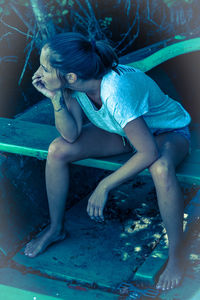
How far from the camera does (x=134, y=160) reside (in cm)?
214

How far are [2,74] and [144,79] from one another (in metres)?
2.18

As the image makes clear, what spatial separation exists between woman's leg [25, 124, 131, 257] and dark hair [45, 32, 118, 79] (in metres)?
0.41

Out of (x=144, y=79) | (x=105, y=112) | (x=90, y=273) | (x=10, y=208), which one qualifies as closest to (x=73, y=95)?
(x=105, y=112)

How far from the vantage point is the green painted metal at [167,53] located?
135 inches

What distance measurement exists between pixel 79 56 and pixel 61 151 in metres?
0.58

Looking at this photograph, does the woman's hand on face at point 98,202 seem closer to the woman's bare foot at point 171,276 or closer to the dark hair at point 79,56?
the woman's bare foot at point 171,276

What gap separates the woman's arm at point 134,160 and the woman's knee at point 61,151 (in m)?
0.31

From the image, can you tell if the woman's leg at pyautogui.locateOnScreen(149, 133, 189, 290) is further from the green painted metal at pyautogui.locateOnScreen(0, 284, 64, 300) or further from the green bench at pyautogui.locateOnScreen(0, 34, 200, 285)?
the green painted metal at pyautogui.locateOnScreen(0, 284, 64, 300)

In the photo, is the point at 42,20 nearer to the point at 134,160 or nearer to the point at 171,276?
the point at 134,160

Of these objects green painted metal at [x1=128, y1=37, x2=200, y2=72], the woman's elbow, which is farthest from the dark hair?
green painted metal at [x1=128, y1=37, x2=200, y2=72]

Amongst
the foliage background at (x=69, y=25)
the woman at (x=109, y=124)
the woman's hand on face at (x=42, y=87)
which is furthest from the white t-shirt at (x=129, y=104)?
the foliage background at (x=69, y=25)

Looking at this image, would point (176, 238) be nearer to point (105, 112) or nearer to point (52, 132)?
point (105, 112)

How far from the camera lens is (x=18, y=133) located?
274cm

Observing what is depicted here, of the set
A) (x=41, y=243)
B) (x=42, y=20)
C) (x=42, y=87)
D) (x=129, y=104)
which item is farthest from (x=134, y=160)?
(x=42, y=20)
